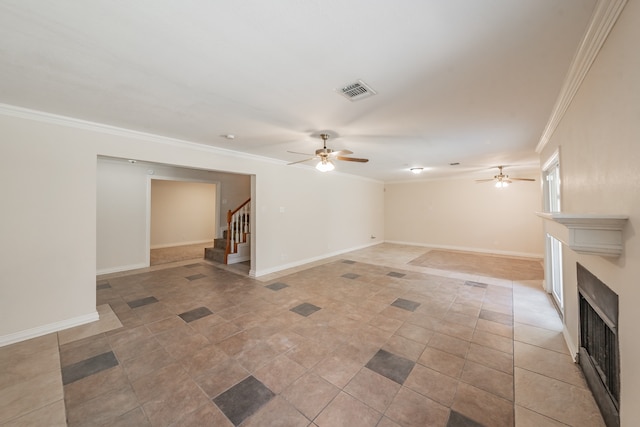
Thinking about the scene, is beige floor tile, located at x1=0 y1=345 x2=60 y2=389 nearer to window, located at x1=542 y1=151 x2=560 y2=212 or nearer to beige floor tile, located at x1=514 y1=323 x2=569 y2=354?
beige floor tile, located at x1=514 y1=323 x2=569 y2=354

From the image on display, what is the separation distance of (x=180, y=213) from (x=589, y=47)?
10250 millimetres

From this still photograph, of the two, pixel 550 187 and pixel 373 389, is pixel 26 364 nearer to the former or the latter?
pixel 373 389

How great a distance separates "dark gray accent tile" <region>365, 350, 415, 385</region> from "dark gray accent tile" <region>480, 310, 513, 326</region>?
1657 millimetres

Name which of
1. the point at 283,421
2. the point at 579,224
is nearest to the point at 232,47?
the point at 579,224

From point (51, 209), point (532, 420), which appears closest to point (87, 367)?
point (51, 209)

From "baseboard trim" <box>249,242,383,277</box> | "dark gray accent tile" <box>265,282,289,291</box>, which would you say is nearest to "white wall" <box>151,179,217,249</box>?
"baseboard trim" <box>249,242,383,277</box>

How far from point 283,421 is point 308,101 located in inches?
107

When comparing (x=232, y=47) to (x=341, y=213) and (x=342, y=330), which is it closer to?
(x=342, y=330)

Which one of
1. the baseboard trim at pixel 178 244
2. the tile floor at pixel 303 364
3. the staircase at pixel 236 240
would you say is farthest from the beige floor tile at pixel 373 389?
the baseboard trim at pixel 178 244

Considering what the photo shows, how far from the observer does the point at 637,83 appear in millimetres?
1075

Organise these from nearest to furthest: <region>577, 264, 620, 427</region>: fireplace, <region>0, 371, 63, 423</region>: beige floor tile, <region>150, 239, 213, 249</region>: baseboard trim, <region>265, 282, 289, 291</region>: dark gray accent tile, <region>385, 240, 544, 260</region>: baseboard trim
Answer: <region>577, 264, 620, 427</region>: fireplace < <region>0, 371, 63, 423</region>: beige floor tile < <region>265, 282, 289, 291</region>: dark gray accent tile < <region>385, 240, 544, 260</region>: baseboard trim < <region>150, 239, 213, 249</region>: baseboard trim

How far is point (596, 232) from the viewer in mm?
1285

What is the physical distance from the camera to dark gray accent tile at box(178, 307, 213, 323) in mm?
3137

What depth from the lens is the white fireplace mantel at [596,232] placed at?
Result: 1214mm
